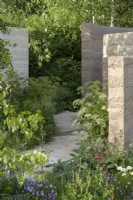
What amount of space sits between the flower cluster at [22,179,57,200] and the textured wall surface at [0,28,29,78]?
7.55 meters

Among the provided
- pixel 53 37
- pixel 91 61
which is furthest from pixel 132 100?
pixel 53 37

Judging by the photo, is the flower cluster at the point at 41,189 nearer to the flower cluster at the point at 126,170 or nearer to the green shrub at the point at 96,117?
the flower cluster at the point at 126,170

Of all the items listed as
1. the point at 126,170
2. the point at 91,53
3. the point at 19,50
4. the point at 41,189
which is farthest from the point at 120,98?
the point at 19,50

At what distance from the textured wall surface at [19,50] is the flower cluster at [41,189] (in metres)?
7.55

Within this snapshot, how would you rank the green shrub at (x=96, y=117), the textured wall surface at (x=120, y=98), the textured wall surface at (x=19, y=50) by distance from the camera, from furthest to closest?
the textured wall surface at (x=19, y=50) < the green shrub at (x=96, y=117) < the textured wall surface at (x=120, y=98)

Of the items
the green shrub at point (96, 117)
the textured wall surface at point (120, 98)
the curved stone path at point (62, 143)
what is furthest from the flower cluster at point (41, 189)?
the green shrub at point (96, 117)

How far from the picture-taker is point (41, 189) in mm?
4625

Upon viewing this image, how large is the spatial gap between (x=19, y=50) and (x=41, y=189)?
314 inches

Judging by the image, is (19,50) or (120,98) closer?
(120,98)

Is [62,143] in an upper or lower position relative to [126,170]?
lower

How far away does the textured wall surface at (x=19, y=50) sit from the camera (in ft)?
39.8

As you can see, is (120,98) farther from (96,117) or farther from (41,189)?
(41,189)

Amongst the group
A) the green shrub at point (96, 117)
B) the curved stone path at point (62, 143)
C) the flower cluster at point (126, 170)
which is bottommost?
the curved stone path at point (62, 143)

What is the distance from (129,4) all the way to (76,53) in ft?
12.3
